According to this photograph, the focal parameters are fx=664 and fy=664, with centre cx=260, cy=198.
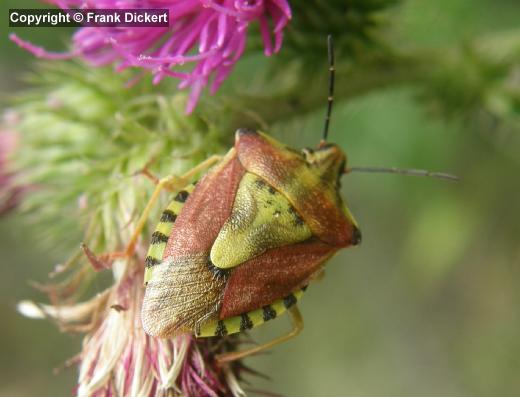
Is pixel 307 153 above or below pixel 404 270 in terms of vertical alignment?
below

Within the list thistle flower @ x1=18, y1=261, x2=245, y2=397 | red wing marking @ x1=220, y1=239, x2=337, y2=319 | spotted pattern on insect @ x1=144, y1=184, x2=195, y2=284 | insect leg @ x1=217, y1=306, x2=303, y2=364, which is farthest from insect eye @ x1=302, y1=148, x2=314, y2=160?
thistle flower @ x1=18, y1=261, x2=245, y2=397

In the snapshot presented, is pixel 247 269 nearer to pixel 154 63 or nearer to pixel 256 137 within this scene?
pixel 256 137

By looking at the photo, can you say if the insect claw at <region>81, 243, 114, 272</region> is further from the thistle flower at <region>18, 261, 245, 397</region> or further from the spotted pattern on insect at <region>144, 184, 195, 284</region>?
the spotted pattern on insect at <region>144, 184, 195, 284</region>

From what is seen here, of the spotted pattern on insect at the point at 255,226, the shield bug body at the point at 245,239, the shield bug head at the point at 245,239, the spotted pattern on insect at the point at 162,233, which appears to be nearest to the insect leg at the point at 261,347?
the shield bug head at the point at 245,239

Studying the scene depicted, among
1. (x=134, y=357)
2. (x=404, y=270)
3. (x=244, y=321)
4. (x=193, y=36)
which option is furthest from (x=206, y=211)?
Answer: (x=404, y=270)

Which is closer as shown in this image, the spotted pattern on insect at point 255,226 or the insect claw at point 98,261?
the spotted pattern on insect at point 255,226

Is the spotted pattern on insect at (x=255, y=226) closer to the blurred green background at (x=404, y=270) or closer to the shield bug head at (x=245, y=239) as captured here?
the shield bug head at (x=245, y=239)

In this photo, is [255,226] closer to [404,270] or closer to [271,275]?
[271,275]
